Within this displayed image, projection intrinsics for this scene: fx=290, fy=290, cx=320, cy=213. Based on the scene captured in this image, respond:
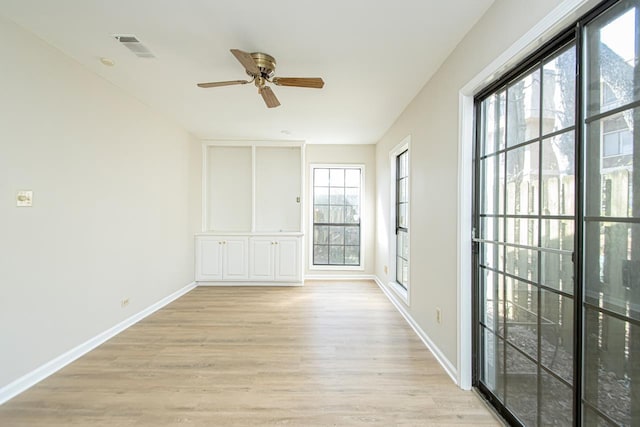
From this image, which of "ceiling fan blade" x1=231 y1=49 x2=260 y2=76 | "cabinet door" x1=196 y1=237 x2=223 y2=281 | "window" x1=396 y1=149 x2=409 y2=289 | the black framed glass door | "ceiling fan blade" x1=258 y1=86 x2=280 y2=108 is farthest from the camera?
"cabinet door" x1=196 y1=237 x2=223 y2=281

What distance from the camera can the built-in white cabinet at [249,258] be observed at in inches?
198

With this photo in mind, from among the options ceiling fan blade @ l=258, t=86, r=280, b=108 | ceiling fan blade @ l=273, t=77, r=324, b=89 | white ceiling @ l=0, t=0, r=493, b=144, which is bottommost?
ceiling fan blade @ l=258, t=86, r=280, b=108

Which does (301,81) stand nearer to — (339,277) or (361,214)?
(361,214)

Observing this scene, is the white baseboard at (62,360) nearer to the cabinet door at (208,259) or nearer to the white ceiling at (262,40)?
the cabinet door at (208,259)

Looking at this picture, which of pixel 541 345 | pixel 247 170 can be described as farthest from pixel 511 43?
pixel 247 170

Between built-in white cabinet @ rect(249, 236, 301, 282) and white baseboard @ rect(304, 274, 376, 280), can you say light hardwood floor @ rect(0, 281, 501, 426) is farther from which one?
white baseboard @ rect(304, 274, 376, 280)

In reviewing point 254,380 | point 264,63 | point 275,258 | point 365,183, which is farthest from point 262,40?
point 365,183

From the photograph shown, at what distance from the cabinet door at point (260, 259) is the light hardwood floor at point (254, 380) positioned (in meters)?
1.51

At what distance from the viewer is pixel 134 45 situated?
7.39 ft

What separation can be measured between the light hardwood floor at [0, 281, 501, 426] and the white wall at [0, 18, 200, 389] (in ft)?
1.22

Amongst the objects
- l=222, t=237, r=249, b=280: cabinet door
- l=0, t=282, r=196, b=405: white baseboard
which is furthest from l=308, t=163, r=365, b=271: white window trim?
l=0, t=282, r=196, b=405: white baseboard

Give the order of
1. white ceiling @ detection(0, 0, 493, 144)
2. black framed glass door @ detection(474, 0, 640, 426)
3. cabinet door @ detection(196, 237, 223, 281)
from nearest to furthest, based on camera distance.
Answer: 1. black framed glass door @ detection(474, 0, 640, 426)
2. white ceiling @ detection(0, 0, 493, 144)
3. cabinet door @ detection(196, 237, 223, 281)

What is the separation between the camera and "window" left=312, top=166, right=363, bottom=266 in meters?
5.67

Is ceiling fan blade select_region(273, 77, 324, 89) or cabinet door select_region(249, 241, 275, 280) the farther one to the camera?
cabinet door select_region(249, 241, 275, 280)
